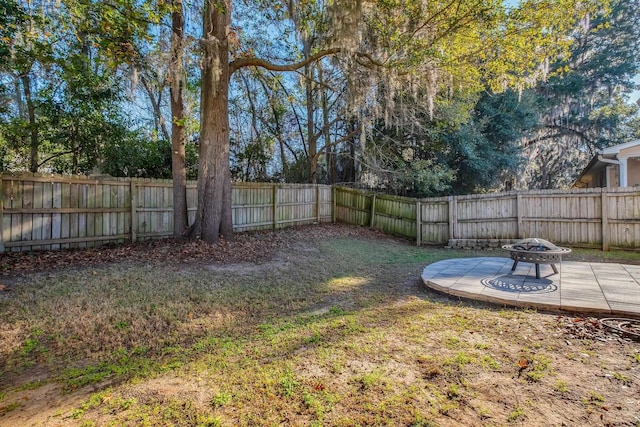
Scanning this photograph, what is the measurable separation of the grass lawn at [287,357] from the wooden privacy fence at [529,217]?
4.65 m

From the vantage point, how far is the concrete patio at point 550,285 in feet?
10.3

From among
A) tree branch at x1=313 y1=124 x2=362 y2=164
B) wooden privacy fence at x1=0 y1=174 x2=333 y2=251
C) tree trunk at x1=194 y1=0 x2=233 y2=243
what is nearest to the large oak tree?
tree trunk at x1=194 y1=0 x2=233 y2=243

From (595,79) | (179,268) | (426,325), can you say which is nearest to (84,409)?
(426,325)

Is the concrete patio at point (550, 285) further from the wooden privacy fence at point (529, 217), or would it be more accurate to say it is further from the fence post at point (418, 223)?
the fence post at point (418, 223)

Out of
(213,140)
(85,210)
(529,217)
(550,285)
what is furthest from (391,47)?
(85,210)

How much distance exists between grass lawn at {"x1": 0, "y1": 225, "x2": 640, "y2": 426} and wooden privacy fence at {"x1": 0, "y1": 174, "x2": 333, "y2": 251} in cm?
131

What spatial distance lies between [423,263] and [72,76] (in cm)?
760

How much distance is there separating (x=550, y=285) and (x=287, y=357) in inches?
134

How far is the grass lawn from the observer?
1.75 m

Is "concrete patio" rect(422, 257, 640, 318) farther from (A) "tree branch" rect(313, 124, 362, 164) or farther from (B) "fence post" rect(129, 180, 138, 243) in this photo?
(A) "tree branch" rect(313, 124, 362, 164)

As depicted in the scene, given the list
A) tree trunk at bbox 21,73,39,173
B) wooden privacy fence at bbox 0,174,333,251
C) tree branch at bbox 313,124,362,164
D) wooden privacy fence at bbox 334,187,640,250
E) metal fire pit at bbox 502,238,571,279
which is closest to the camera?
metal fire pit at bbox 502,238,571,279

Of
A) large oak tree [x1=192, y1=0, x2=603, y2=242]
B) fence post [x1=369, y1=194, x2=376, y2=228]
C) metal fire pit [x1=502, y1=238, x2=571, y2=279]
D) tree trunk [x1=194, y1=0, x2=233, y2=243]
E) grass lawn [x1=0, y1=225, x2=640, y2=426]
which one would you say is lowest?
grass lawn [x1=0, y1=225, x2=640, y2=426]

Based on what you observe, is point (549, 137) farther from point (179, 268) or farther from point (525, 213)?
point (179, 268)

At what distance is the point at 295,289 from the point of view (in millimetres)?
4293
